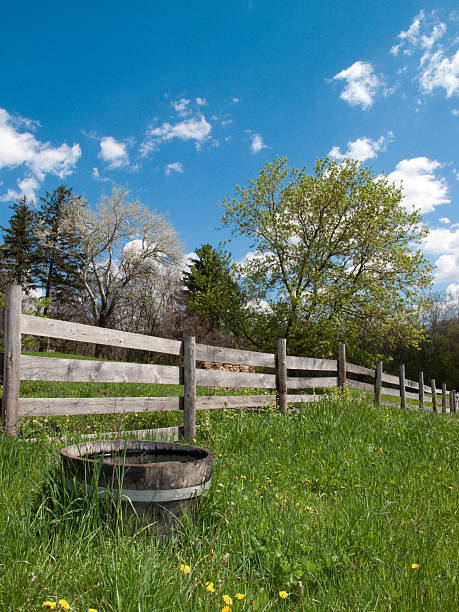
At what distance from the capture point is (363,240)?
56.4 feet

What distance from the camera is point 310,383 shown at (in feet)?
28.3

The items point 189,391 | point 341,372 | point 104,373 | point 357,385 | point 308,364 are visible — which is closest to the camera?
point 104,373

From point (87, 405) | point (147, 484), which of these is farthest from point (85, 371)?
A: point (147, 484)

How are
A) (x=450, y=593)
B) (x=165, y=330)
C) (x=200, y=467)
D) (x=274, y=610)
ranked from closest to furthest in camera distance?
(x=274, y=610), (x=450, y=593), (x=200, y=467), (x=165, y=330)

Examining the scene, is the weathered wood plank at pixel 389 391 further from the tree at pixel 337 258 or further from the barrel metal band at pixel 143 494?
the barrel metal band at pixel 143 494

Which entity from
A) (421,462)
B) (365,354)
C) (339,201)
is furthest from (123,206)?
(421,462)

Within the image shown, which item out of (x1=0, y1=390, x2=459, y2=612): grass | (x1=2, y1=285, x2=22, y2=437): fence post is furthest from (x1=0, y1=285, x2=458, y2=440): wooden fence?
(x1=0, y1=390, x2=459, y2=612): grass

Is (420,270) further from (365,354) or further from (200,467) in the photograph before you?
(200,467)

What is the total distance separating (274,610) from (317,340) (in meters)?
15.1

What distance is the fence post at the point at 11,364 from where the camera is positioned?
3.95m

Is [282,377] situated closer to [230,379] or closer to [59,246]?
[230,379]

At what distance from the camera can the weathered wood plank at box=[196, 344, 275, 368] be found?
5.99 m

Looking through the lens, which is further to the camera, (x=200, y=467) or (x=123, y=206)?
(x=123, y=206)

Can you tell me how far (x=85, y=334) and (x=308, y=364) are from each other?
17.2 ft
